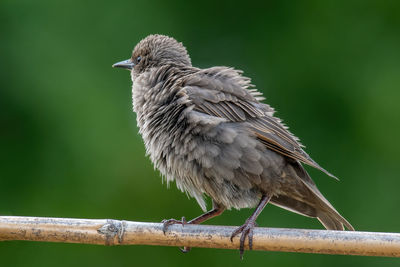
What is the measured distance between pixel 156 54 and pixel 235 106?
0.98 metres

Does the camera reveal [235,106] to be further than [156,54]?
No

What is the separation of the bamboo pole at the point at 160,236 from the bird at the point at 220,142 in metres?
0.33

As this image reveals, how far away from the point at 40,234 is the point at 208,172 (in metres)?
1.25

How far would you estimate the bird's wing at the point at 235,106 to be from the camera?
4.63 meters

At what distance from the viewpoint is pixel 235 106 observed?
186 inches

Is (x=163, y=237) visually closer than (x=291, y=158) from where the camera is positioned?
Yes

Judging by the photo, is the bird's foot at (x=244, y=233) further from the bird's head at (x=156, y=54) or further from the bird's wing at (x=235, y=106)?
the bird's head at (x=156, y=54)

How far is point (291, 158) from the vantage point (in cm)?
479

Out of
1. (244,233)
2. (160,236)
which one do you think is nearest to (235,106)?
(244,233)

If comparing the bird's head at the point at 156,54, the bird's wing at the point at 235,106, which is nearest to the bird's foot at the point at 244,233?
the bird's wing at the point at 235,106

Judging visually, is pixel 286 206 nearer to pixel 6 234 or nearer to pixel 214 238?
pixel 214 238

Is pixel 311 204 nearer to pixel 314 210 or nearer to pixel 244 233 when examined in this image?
pixel 314 210

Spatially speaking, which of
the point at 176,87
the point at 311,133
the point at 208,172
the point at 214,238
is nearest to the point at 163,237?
the point at 214,238

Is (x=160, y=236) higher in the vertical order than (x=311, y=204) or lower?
lower
